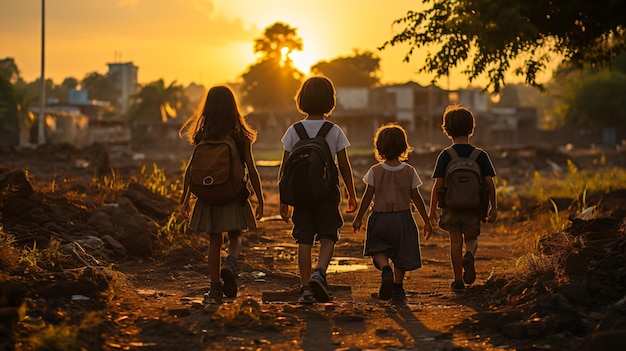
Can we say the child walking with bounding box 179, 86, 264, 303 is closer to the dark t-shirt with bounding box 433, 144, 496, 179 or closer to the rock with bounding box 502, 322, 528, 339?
the dark t-shirt with bounding box 433, 144, 496, 179

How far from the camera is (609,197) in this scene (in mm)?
16219

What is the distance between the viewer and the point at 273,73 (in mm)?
77375

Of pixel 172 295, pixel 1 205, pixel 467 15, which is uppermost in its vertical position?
pixel 467 15

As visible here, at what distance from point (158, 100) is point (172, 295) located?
73583mm

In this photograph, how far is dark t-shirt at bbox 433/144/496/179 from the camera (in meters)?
7.91

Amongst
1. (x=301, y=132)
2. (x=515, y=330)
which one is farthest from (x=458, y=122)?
(x=515, y=330)

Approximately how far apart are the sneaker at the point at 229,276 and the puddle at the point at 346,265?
2629 millimetres

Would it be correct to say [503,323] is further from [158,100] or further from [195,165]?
[158,100]

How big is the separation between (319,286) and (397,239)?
96 centimetres

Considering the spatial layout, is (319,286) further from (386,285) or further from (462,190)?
(462,190)

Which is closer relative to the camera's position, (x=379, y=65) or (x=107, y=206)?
(x=107, y=206)

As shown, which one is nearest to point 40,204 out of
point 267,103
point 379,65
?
point 267,103

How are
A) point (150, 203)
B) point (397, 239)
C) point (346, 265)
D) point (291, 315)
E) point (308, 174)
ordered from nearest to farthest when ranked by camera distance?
point (291, 315) < point (308, 174) < point (397, 239) < point (346, 265) < point (150, 203)

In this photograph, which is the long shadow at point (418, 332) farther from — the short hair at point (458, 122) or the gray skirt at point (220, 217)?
the short hair at point (458, 122)
